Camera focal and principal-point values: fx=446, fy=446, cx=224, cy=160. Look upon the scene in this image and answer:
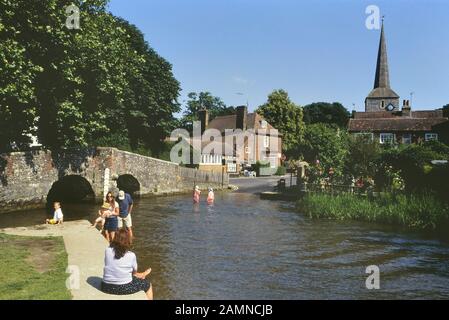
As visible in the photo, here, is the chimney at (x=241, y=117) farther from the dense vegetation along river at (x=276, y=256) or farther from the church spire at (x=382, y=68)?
the dense vegetation along river at (x=276, y=256)

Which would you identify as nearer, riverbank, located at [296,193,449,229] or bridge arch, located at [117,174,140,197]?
riverbank, located at [296,193,449,229]

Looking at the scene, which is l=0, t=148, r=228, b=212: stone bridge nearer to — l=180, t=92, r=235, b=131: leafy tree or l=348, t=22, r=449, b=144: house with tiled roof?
l=348, t=22, r=449, b=144: house with tiled roof

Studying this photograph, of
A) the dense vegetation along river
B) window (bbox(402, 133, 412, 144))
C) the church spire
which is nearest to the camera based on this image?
the dense vegetation along river

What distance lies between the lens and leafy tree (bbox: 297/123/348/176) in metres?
36.5

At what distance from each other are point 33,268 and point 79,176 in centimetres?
2123

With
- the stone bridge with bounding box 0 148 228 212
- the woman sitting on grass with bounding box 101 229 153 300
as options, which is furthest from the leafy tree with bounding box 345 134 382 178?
the woman sitting on grass with bounding box 101 229 153 300

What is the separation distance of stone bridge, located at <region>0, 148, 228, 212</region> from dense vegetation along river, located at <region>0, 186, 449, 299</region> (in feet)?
6.69

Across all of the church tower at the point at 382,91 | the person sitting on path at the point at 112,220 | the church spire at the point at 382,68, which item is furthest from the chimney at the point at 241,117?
the person sitting on path at the point at 112,220

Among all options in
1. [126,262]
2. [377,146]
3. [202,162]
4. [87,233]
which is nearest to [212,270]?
[126,262]

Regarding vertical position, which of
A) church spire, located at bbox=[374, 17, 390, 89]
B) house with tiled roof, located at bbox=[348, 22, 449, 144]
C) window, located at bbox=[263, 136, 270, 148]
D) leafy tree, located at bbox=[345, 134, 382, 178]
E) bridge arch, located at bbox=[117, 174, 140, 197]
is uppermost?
church spire, located at bbox=[374, 17, 390, 89]

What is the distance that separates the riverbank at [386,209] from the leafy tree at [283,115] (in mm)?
54737

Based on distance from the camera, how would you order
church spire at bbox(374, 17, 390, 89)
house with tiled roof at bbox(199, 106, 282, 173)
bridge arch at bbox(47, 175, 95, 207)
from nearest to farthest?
bridge arch at bbox(47, 175, 95, 207) < house with tiled roof at bbox(199, 106, 282, 173) < church spire at bbox(374, 17, 390, 89)
